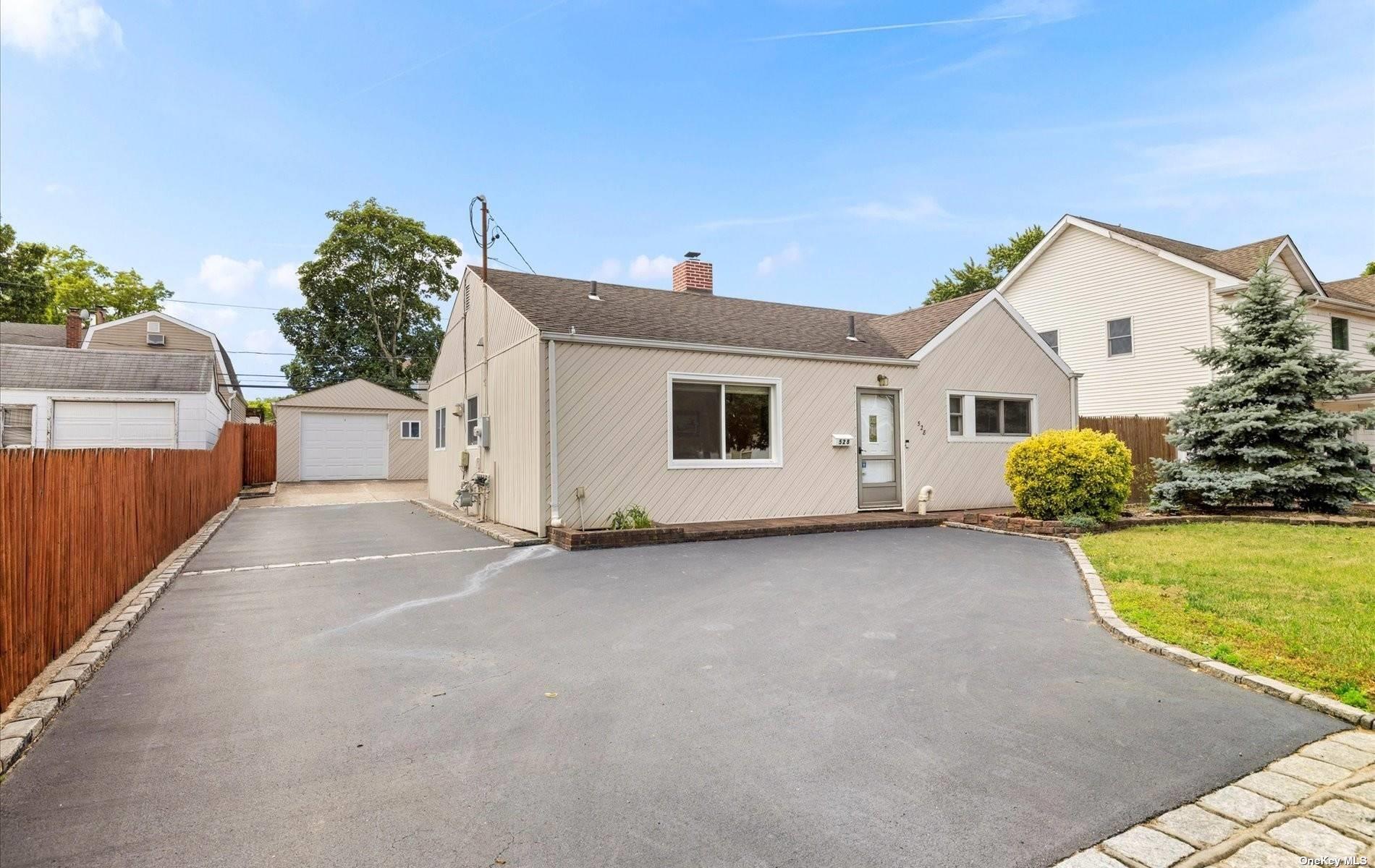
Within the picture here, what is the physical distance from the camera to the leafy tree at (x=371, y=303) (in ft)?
102

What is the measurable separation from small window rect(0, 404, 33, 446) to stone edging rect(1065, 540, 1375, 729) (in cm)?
2152

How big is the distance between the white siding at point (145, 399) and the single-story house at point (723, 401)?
7.46 metres

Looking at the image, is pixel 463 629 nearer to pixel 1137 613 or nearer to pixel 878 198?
pixel 1137 613

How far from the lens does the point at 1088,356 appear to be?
63.1 ft

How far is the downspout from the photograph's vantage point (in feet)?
30.4

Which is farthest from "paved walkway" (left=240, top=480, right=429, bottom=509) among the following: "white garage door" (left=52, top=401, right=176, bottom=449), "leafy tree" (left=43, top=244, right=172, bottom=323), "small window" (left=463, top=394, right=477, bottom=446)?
"leafy tree" (left=43, top=244, right=172, bottom=323)

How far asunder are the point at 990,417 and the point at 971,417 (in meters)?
0.62

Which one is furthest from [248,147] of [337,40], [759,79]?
[759,79]

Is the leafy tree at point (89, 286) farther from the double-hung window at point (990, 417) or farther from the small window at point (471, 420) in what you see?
the double-hung window at point (990, 417)

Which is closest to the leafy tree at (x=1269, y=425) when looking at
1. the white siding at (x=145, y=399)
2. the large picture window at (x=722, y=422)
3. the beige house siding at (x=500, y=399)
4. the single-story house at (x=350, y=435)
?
the large picture window at (x=722, y=422)

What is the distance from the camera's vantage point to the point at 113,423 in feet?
54.0

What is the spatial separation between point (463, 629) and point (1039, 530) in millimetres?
8108

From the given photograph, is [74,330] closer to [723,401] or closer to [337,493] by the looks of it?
[337,493]

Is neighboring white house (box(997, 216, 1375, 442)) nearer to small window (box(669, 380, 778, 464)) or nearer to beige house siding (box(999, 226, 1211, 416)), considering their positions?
beige house siding (box(999, 226, 1211, 416))
